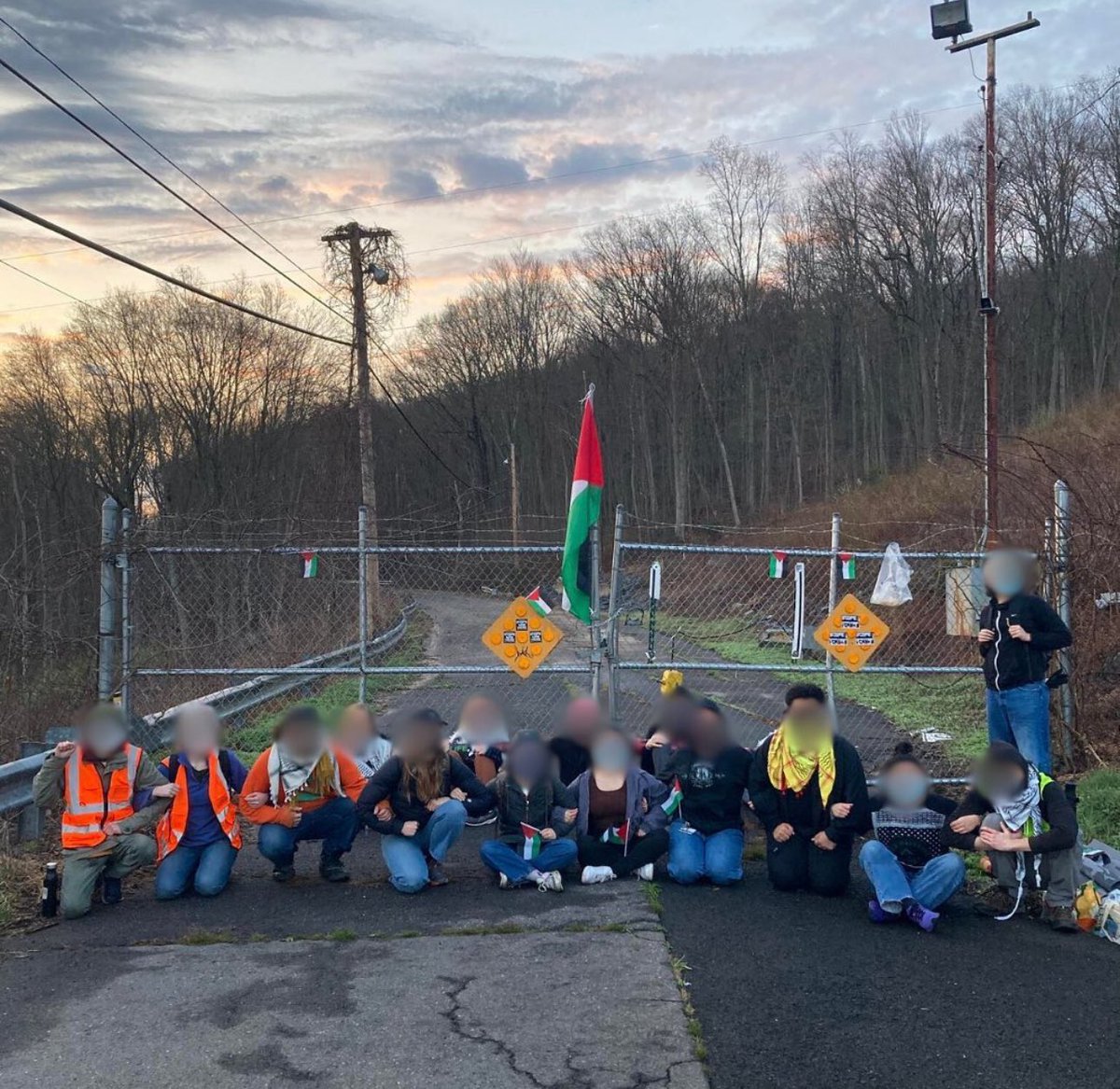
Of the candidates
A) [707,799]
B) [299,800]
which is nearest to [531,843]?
[707,799]

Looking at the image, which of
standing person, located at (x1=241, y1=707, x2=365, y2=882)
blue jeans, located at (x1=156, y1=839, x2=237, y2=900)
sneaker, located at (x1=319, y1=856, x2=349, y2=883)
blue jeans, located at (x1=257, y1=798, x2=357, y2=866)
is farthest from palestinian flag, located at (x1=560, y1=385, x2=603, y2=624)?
blue jeans, located at (x1=156, y1=839, x2=237, y2=900)

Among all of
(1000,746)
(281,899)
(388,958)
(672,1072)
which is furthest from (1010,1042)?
(281,899)

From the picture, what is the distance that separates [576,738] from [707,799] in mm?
981

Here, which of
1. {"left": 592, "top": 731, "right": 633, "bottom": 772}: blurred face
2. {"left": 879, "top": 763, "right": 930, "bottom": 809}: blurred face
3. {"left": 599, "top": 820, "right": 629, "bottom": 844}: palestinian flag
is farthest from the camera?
{"left": 592, "top": 731, "right": 633, "bottom": 772}: blurred face

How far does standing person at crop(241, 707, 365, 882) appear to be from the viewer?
6762 millimetres

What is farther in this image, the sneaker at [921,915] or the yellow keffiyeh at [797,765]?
the yellow keffiyeh at [797,765]

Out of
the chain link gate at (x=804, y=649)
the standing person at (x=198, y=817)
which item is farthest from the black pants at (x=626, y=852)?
the standing person at (x=198, y=817)

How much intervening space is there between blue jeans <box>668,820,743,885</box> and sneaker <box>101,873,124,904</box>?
3.36 meters

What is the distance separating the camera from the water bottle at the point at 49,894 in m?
6.12

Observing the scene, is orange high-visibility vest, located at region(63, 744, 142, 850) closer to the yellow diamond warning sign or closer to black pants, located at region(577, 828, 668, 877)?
black pants, located at region(577, 828, 668, 877)

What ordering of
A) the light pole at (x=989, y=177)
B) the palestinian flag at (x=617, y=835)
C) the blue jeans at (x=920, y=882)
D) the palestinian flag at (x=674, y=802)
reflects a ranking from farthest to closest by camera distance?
the light pole at (x=989, y=177) < the palestinian flag at (x=674, y=802) < the palestinian flag at (x=617, y=835) < the blue jeans at (x=920, y=882)

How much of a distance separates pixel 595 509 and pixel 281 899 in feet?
11.4

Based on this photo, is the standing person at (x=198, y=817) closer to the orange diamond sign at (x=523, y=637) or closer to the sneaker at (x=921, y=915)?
the orange diamond sign at (x=523, y=637)

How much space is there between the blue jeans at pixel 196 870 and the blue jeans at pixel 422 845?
0.98 metres
